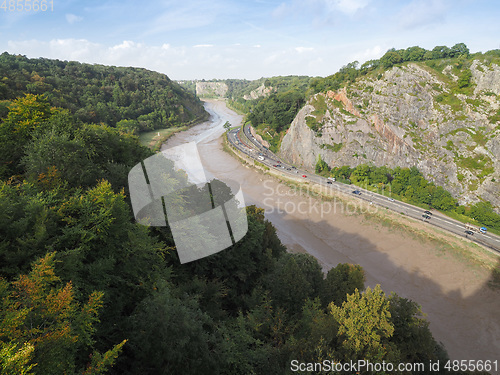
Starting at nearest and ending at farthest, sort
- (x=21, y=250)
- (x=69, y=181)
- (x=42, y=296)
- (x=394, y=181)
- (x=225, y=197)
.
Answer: (x=42, y=296), (x=21, y=250), (x=69, y=181), (x=225, y=197), (x=394, y=181)

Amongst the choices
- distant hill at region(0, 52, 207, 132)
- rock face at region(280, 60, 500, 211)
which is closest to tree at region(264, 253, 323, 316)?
rock face at region(280, 60, 500, 211)

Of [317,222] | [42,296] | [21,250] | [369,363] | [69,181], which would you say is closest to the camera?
[42,296]

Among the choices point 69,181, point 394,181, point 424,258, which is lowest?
point 424,258

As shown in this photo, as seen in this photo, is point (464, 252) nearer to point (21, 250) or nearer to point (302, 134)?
point (302, 134)

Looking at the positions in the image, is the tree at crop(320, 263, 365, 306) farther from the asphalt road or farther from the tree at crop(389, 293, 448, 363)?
the asphalt road

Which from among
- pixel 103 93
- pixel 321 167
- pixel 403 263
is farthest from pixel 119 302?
pixel 103 93

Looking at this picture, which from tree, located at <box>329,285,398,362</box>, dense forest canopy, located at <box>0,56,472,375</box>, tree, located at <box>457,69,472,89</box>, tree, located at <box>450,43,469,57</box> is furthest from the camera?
tree, located at <box>450,43,469,57</box>

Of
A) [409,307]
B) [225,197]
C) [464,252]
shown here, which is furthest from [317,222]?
[409,307]
